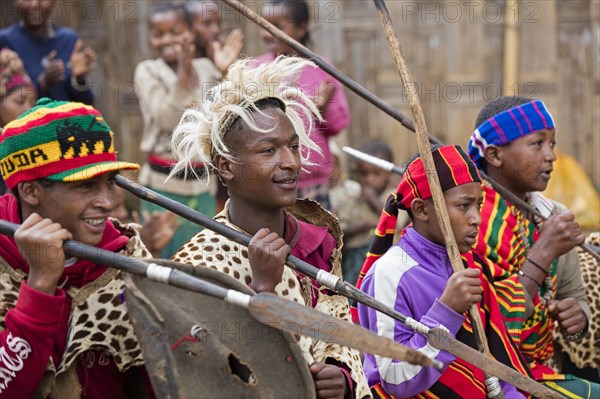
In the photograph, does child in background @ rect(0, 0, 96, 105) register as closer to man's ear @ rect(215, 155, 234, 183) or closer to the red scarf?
man's ear @ rect(215, 155, 234, 183)

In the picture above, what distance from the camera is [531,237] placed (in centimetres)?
538

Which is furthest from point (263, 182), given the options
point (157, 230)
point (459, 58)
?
point (459, 58)

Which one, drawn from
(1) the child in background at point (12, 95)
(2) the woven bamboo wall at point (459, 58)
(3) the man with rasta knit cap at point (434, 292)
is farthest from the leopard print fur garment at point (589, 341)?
(2) the woven bamboo wall at point (459, 58)

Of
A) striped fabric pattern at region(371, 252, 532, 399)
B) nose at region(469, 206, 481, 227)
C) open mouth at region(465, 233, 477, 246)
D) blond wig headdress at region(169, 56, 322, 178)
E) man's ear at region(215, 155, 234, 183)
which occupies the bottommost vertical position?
striped fabric pattern at region(371, 252, 532, 399)

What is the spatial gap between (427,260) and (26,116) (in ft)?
5.68

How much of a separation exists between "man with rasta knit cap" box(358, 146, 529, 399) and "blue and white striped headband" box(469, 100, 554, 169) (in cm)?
77

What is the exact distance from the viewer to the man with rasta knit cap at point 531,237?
5070 mm

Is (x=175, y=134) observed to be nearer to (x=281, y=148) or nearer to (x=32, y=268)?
(x=281, y=148)

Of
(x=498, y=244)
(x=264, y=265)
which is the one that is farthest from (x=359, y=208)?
(x=264, y=265)

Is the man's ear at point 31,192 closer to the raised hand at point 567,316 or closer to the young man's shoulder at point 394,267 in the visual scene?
the young man's shoulder at point 394,267

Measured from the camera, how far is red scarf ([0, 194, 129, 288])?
379cm

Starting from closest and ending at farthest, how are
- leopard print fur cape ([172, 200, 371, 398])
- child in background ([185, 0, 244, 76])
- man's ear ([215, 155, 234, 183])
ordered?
leopard print fur cape ([172, 200, 371, 398])
man's ear ([215, 155, 234, 183])
child in background ([185, 0, 244, 76])

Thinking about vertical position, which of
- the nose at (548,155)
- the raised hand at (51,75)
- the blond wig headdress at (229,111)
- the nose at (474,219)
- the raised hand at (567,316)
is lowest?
the raised hand at (567,316)

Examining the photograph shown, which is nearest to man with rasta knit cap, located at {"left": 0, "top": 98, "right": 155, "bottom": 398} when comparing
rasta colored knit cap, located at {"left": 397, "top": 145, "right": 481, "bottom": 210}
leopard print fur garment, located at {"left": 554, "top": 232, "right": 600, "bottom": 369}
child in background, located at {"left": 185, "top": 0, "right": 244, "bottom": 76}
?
rasta colored knit cap, located at {"left": 397, "top": 145, "right": 481, "bottom": 210}
